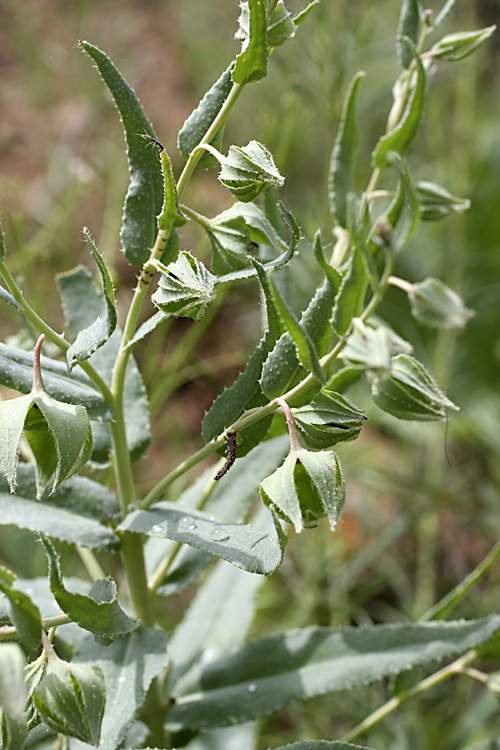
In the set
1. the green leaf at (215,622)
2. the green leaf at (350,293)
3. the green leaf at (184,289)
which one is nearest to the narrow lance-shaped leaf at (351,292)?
the green leaf at (350,293)

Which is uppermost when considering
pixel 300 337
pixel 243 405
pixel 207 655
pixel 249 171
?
pixel 249 171

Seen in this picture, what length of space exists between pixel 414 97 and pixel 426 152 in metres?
2.34

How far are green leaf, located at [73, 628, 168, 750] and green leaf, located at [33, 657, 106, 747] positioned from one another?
3.8 inches

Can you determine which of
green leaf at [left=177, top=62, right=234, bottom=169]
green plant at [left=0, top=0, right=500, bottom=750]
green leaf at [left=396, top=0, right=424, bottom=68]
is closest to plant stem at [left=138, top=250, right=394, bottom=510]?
green plant at [left=0, top=0, right=500, bottom=750]

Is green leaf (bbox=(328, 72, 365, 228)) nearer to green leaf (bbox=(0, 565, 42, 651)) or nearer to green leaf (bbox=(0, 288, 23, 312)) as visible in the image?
green leaf (bbox=(0, 288, 23, 312))

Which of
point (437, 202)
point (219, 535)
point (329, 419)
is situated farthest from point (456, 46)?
point (219, 535)

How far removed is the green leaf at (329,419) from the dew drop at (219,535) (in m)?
0.12

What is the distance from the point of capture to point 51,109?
136 inches

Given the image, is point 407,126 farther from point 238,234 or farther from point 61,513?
point 61,513

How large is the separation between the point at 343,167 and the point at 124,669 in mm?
593

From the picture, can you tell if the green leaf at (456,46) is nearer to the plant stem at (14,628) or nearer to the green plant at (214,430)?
the green plant at (214,430)

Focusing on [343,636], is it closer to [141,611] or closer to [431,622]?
[431,622]

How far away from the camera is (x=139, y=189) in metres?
0.64

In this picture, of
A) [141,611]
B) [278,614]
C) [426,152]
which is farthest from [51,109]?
[141,611]
